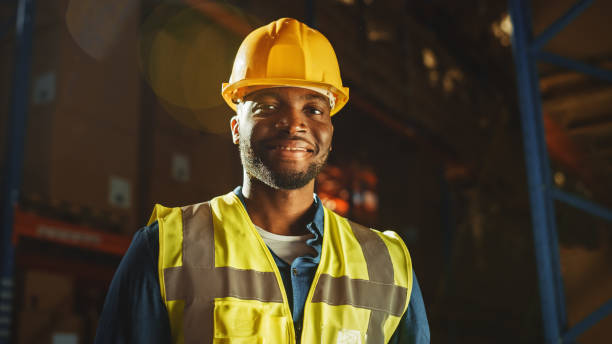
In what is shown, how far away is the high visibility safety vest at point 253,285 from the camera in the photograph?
1684mm

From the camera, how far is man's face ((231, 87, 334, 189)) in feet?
6.18

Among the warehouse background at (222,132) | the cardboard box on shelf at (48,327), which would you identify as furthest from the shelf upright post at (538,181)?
the cardboard box on shelf at (48,327)

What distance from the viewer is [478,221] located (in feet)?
34.3

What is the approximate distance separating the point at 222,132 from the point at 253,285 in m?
5.14

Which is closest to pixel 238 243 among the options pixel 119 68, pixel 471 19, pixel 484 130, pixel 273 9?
pixel 273 9

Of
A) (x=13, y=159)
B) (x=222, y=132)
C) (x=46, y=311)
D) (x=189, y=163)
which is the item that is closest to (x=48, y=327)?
(x=46, y=311)

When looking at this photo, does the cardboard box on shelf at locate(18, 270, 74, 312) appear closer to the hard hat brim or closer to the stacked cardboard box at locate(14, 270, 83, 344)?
the stacked cardboard box at locate(14, 270, 83, 344)

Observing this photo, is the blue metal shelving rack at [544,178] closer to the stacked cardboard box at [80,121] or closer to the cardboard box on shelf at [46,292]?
the stacked cardboard box at [80,121]

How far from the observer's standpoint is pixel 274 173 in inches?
75.1

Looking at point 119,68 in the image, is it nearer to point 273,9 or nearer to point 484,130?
point 273,9

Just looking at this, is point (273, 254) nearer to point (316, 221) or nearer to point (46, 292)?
point (316, 221)

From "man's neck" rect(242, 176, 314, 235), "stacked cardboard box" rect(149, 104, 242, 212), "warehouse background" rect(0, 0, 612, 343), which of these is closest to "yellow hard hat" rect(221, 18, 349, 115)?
"man's neck" rect(242, 176, 314, 235)

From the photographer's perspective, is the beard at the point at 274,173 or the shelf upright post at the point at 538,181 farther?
the shelf upright post at the point at 538,181

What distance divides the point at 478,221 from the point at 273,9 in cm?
670
